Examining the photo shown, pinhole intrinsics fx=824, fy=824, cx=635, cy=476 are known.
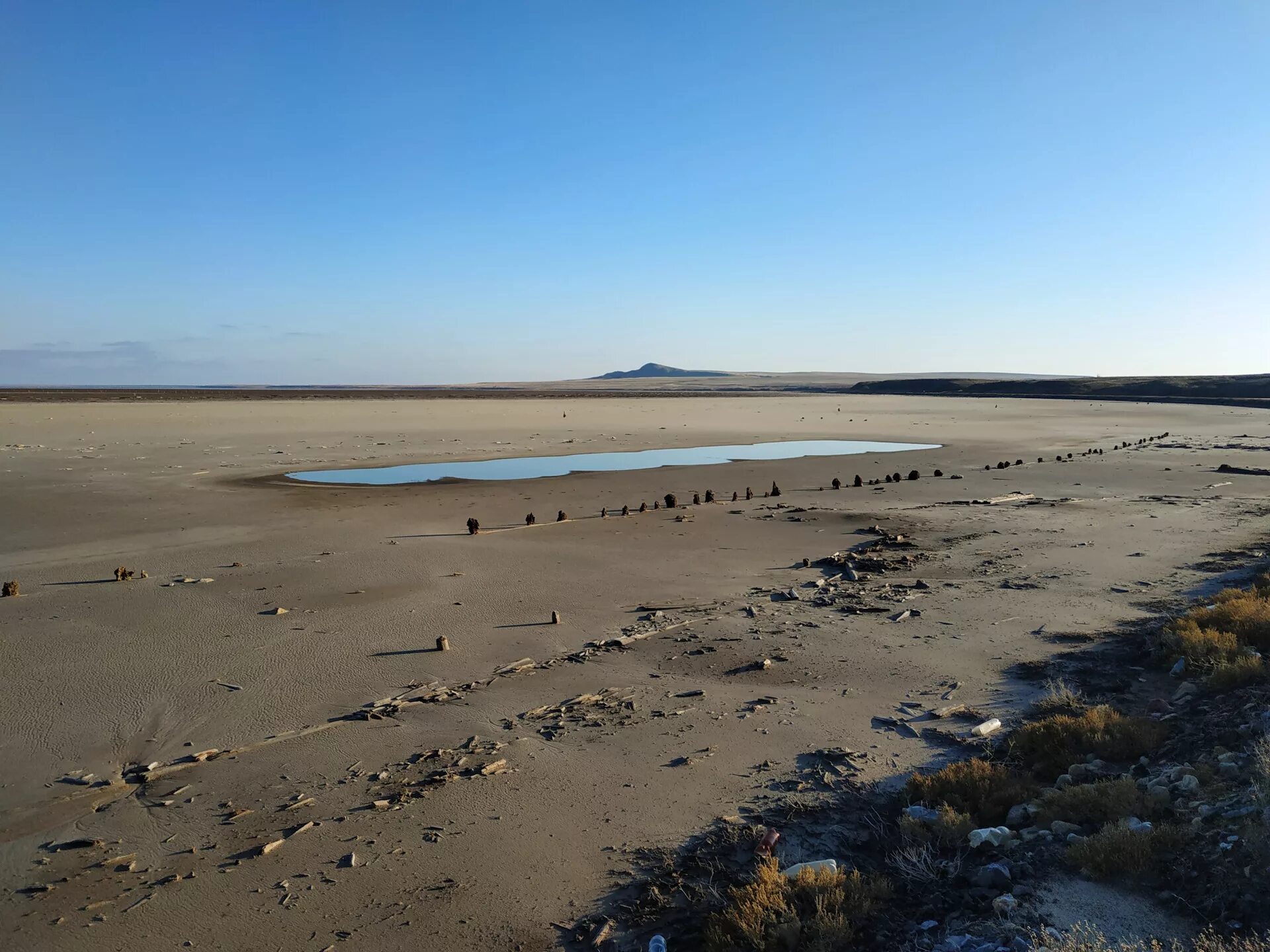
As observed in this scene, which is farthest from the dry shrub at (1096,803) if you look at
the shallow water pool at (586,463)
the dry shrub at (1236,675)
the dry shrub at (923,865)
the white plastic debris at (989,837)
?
the shallow water pool at (586,463)

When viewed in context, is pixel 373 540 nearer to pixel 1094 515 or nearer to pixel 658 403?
pixel 1094 515

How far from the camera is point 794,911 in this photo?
427cm

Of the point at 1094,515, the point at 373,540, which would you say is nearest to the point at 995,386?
the point at 1094,515

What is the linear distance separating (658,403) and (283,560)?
66310 millimetres

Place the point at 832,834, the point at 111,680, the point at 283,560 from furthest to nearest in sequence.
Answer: the point at 283,560
the point at 111,680
the point at 832,834

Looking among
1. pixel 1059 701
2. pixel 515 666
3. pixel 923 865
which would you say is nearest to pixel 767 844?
pixel 923 865

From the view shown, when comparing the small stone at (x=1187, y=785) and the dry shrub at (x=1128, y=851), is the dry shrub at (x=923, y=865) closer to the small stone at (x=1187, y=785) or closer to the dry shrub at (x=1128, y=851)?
the dry shrub at (x=1128, y=851)

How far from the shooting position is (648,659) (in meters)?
8.66

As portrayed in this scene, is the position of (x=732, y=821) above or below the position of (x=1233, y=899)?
below

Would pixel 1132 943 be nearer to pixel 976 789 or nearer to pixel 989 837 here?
pixel 989 837

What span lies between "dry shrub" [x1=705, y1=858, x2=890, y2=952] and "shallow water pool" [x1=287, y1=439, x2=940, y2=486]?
19648 millimetres

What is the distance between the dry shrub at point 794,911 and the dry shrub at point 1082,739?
6.82ft

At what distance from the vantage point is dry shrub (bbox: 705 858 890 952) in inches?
163

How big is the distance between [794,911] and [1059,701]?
13.0 ft
